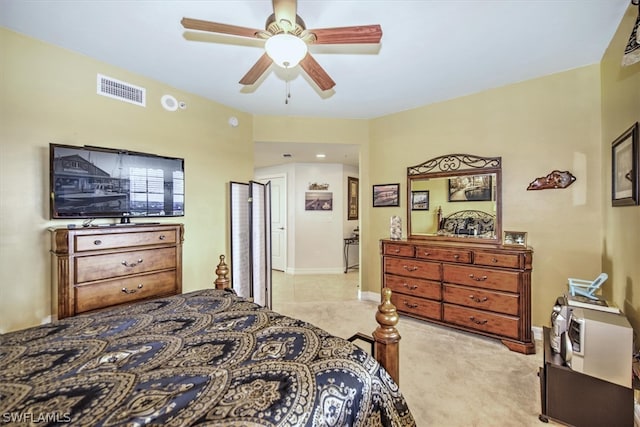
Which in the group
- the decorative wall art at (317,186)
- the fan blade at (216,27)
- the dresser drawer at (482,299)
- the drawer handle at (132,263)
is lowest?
the dresser drawer at (482,299)

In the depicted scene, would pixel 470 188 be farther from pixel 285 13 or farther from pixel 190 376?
pixel 190 376

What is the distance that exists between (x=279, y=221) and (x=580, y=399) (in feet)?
17.2

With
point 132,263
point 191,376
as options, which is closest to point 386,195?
point 132,263

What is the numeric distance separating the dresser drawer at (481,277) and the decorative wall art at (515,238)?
442mm

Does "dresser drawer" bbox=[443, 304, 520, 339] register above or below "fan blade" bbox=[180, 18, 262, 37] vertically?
below

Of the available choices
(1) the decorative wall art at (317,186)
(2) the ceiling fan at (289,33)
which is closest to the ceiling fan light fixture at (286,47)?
(2) the ceiling fan at (289,33)

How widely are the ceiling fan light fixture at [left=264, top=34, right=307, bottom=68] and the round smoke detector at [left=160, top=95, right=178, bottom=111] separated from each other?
1.95 meters

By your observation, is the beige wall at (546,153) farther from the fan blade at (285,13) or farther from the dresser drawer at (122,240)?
the dresser drawer at (122,240)

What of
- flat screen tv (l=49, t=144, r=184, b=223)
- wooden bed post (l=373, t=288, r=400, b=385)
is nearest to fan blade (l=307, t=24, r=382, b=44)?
wooden bed post (l=373, t=288, r=400, b=385)

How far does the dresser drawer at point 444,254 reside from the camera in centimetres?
282

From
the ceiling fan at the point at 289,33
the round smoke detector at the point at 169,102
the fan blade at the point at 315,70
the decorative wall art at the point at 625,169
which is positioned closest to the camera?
the ceiling fan at the point at 289,33

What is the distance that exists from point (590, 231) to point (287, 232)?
15.6 feet

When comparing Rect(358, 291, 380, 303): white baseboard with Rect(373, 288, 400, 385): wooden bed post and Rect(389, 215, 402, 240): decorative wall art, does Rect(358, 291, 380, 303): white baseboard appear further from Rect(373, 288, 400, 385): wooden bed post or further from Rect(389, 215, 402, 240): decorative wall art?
Rect(373, 288, 400, 385): wooden bed post

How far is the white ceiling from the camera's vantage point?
1.81 metres
